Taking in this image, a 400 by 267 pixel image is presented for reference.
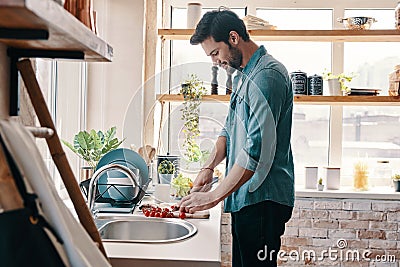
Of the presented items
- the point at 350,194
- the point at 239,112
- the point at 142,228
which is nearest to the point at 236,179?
the point at 239,112

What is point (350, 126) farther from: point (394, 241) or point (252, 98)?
point (252, 98)

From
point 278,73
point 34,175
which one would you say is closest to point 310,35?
point 278,73

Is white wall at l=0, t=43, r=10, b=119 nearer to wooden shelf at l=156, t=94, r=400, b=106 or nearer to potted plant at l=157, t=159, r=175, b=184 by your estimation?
potted plant at l=157, t=159, r=175, b=184

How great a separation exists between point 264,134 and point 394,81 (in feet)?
5.33

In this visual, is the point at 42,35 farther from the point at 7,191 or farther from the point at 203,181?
the point at 203,181

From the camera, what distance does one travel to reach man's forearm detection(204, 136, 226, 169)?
2.78m

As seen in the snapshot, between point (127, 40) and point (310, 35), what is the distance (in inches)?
45.1

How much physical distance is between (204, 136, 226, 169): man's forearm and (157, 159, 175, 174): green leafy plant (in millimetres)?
283

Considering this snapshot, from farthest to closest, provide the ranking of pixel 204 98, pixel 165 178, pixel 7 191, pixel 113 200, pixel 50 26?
pixel 204 98
pixel 165 178
pixel 113 200
pixel 50 26
pixel 7 191

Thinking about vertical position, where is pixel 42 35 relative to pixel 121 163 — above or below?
above

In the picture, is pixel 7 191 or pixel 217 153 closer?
pixel 7 191

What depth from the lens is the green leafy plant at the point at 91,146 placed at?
273 centimetres

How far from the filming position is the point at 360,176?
3.48m

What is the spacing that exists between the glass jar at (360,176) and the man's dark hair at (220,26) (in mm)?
1437
